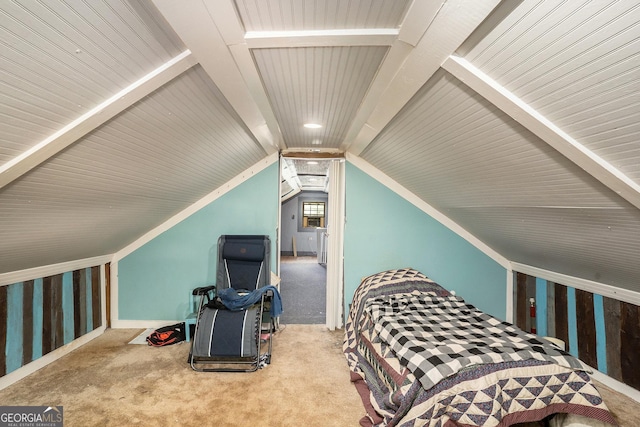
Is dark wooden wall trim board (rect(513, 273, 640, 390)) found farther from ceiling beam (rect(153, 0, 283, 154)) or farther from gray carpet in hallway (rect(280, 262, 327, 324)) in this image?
ceiling beam (rect(153, 0, 283, 154))

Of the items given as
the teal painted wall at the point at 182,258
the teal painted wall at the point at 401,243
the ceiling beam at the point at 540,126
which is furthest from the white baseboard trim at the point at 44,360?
the ceiling beam at the point at 540,126

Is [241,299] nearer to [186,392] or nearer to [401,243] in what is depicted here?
[186,392]

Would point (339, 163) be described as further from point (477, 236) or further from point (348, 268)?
point (477, 236)

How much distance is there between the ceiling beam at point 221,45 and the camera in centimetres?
113

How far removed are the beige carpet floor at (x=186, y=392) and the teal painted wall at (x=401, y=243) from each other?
1267mm

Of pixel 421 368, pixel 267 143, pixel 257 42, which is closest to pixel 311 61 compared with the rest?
pixel 257 42

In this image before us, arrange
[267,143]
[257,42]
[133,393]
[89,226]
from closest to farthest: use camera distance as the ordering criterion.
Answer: [257,42], [133,393], [89,226], [267,143]

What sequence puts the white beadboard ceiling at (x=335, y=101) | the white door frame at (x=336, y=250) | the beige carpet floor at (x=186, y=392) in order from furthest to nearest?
the white door frame at (x=336, y=250)
the beige carpet floor at (x=186, y=392)
the white beadboard ceiling at (x=335, y=101)

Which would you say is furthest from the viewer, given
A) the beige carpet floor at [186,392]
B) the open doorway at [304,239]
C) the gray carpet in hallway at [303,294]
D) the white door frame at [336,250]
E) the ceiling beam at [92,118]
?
the open doorway at [304,239]

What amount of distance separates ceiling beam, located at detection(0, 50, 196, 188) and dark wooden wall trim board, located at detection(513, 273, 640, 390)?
348 centimetres

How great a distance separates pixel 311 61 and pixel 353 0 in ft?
1.67

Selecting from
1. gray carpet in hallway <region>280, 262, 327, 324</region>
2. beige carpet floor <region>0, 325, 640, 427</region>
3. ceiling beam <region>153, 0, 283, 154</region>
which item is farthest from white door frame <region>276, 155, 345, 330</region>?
ceiling beam <region>153, 0, 283, 154</region>

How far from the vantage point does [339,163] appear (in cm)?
380

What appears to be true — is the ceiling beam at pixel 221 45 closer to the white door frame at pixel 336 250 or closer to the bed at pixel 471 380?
the white door frame at pixel 336 250
